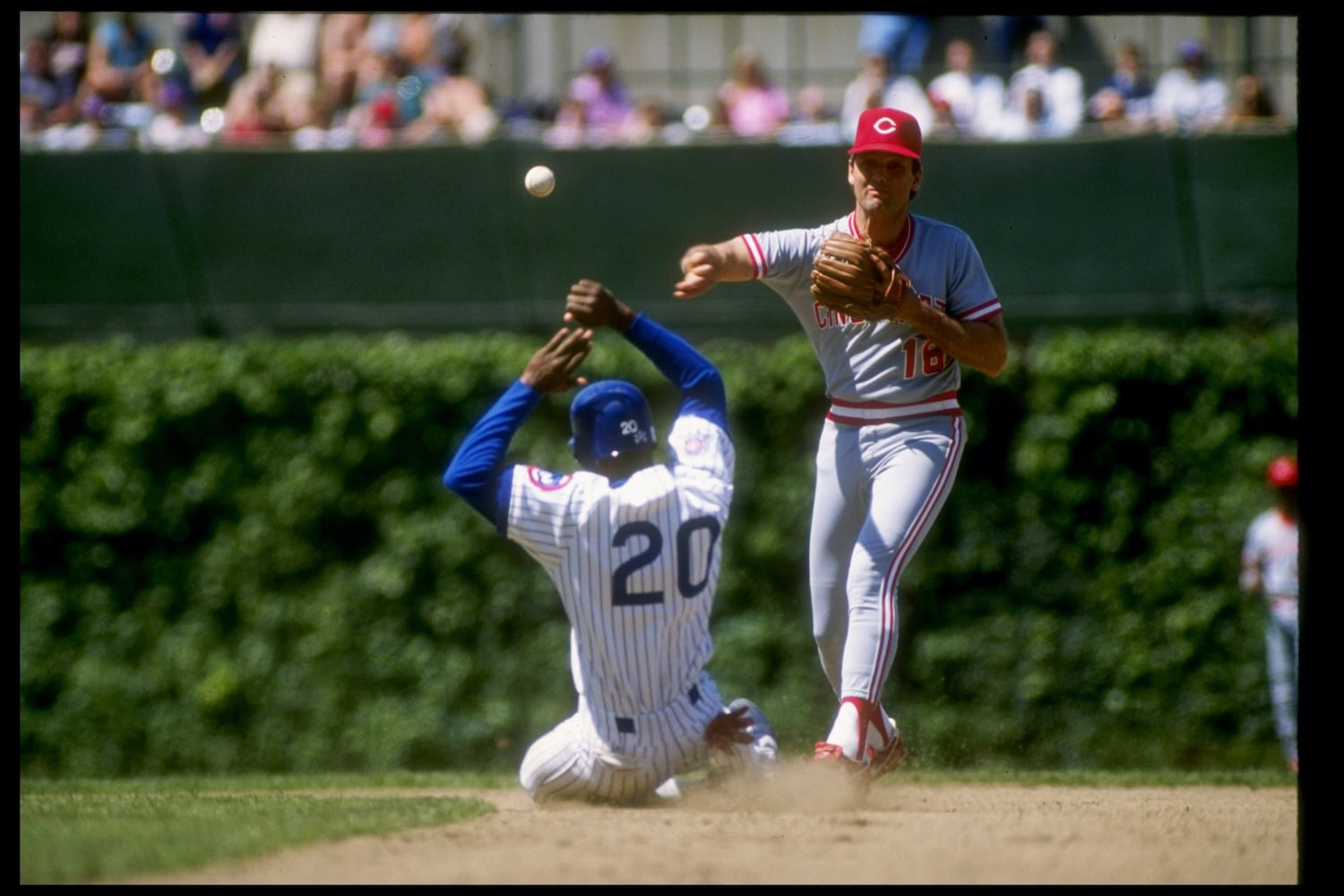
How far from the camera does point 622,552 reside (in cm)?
532

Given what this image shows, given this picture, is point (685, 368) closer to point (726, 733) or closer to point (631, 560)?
point (631, 560)

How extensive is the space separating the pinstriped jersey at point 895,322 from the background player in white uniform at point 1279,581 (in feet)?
14.8

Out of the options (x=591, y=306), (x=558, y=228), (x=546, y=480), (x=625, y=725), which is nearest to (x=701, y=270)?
(x=591, y=306)

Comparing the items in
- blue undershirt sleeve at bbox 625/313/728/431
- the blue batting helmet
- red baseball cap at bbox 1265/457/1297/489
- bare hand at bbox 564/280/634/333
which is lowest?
red baseball cap at bbox 1265/457/1297/489

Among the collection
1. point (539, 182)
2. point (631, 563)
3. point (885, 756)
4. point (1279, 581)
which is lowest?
point (885, 756)

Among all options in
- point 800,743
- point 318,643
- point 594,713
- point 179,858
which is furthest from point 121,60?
point 179,858

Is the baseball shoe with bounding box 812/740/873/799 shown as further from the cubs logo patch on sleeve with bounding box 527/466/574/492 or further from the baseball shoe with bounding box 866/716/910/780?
the cubs logo patch on sleeve with bounding box 527/466/574/492

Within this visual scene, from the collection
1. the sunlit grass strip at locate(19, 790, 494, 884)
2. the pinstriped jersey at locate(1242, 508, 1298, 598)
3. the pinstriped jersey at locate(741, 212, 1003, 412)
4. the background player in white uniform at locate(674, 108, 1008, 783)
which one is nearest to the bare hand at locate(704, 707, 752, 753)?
the background player in white uniform at locate(674, 108, 1008, 783)

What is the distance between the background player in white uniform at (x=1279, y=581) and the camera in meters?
9.09

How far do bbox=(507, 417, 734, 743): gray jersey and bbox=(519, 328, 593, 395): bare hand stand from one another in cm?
31

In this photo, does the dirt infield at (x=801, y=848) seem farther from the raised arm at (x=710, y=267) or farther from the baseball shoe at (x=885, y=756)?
the raised arm at (x=710, y=267)

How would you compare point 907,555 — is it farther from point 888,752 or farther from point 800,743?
point 800,743

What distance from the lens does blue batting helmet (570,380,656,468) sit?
541 cm

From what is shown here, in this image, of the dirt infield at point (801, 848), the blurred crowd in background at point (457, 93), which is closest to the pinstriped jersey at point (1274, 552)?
the blurred crowd in background at point (457, 93)
